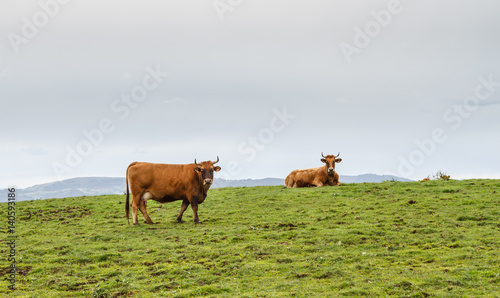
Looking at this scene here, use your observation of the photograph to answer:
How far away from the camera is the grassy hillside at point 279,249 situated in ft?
38.3

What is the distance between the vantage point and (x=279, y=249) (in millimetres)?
15086

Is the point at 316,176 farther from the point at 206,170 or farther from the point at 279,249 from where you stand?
the point at 279,249

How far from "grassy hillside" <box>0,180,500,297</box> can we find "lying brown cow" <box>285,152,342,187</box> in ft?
17.8

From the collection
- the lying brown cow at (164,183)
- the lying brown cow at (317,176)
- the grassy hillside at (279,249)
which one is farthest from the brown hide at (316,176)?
the lying brown cow at (164,183)

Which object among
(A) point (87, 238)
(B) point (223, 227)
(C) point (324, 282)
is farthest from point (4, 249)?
(C) point (324, 282)

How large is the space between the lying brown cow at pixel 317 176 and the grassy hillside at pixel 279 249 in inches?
214

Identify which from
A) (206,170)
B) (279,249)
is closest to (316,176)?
(206,170)

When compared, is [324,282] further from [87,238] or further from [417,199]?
[417,199]

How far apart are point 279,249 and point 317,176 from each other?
57.3 feet

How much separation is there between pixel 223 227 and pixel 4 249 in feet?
25.8

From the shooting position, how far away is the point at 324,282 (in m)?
11.8

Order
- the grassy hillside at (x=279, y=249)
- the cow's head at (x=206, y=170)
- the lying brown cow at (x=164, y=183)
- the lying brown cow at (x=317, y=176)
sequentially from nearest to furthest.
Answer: the grassy hillside at (x=279, y=249)
the cow's head at (x=206, y=170)
the lying brown cow at (x=164, y=183)
the lying brown cow at (x=317, y=176)

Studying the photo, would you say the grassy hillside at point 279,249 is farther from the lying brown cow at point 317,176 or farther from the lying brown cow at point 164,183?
the lying brown cow at point 317,176

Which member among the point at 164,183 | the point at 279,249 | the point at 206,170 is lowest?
the point at 279,249
